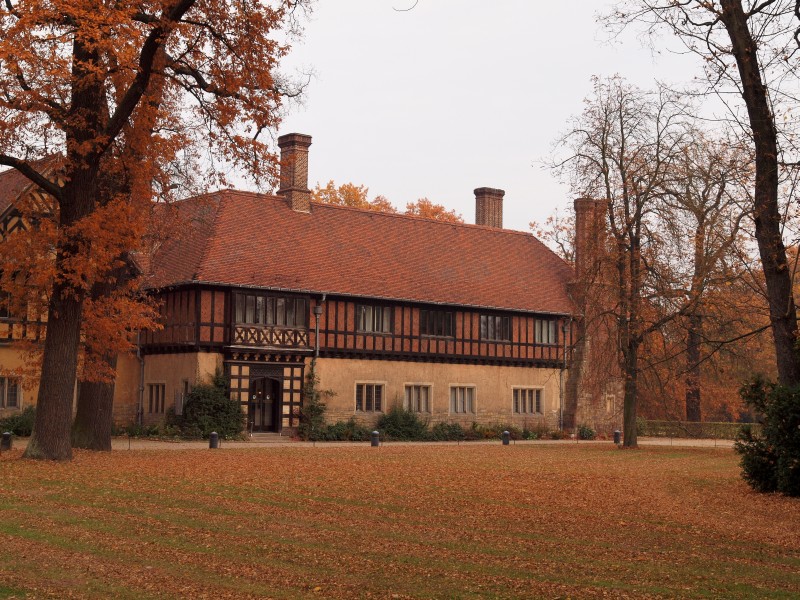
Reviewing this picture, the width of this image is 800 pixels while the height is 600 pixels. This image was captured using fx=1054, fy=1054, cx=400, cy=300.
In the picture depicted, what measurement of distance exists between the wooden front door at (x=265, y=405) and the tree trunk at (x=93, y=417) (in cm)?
1081

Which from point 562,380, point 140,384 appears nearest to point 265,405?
point 140,384

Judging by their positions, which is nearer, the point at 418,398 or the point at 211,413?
the point at 211,413

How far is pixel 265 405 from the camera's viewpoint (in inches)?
1486

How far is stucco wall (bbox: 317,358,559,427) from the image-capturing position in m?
38.4

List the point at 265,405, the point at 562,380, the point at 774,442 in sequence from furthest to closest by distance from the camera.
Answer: the point at 562,380 < the point at 265,405 < the point at 774,442

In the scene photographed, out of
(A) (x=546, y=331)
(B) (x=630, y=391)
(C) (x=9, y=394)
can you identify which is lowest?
(C) (x=9, y=394)

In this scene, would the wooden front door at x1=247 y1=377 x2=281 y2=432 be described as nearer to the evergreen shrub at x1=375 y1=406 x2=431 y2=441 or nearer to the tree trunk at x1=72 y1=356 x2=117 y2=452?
the evergreen shrub at x1=375 y1=406 x2=431 y2=441

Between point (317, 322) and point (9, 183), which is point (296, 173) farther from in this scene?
point (9, 183)

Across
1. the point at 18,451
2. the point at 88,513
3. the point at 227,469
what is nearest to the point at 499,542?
the point at 88,513

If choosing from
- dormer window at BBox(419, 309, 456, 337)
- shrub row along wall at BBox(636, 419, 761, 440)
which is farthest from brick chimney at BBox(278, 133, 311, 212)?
shrub row along wall at BBox(636, 419, 761, 440)

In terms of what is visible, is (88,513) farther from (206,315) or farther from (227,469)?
(206,315)

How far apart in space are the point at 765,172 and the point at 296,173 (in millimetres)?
25999

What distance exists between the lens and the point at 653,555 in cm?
1128

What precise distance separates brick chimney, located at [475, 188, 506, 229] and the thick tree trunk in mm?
31672
